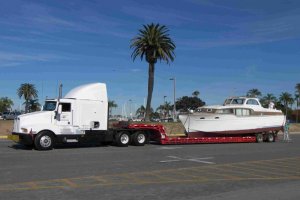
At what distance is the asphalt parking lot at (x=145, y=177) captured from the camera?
1047 cm

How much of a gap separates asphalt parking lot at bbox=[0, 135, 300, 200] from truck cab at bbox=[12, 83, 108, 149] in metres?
2.98

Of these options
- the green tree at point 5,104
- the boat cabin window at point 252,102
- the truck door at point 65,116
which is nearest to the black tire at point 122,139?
the truck door at point 65,116

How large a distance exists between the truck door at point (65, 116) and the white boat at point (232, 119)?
9490mm

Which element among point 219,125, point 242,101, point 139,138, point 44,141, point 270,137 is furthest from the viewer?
point 270,137

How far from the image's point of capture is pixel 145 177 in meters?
13.1

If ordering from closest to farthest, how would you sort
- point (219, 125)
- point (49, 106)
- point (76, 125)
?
1. point (49, 106)
2. point (76, 125)
3. point (219, 125)

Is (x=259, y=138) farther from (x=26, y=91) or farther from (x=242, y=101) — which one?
(x=26, y=91)

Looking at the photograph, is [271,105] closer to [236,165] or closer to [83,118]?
[83,118]

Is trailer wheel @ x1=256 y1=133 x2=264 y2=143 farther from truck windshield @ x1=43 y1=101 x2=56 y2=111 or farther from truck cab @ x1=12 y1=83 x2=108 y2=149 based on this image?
truck windshield @ x1=43 y1=101 x2=56 y2=111

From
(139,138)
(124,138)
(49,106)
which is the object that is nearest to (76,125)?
(49,106)

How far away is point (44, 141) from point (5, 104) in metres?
136

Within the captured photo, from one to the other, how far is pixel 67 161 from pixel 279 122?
68.5 ft

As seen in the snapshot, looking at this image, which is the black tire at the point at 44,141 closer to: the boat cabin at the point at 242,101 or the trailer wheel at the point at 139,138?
the trailer wheel at the point at 139,138

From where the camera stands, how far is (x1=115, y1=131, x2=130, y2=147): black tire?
82.3ft
